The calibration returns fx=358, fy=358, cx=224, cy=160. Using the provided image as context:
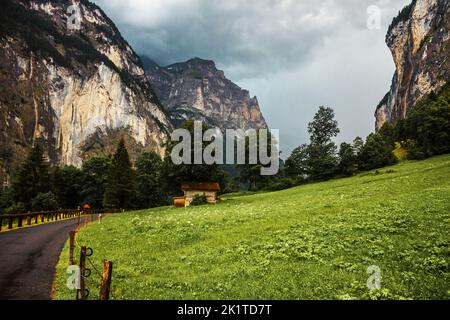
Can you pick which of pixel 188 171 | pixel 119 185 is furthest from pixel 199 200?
pixel 119 185

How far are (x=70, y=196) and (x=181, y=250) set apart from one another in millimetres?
87324

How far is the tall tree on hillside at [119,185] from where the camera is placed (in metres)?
78.7

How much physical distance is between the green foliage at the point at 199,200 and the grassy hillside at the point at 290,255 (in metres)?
27.9

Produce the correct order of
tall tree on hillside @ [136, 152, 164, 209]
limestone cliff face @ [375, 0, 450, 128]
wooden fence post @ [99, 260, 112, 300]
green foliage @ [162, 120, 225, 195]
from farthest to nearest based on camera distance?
limestone cliff face @ [375, 0, 450, 128] → tall tree on hillside @ [136, 152, 164, 209] → green foliage @ [162, 120, 225, 195] → wooden fence post @ [99, 260, 112, 300]

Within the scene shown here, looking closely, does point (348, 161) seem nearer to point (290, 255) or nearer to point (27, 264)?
point (290, 255)

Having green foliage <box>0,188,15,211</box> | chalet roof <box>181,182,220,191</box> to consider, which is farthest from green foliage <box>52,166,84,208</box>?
chalet roof <box>181,182,220,191</box>

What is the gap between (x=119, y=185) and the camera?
7969 cm

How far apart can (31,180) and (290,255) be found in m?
83.6

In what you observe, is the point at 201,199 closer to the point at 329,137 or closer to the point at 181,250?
the point at 181,250

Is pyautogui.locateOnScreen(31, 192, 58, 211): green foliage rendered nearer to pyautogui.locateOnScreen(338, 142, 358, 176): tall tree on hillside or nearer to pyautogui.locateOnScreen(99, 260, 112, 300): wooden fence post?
pyautogui.locateOnScreen(338, 142, 358, 176): tall tree on hillside

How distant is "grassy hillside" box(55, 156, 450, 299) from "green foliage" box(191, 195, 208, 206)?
27.9 metres

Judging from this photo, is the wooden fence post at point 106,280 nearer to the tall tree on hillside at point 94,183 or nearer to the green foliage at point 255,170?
the green foliage at point 255,170

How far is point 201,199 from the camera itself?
56.1 metres

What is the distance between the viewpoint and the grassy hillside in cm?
1183
